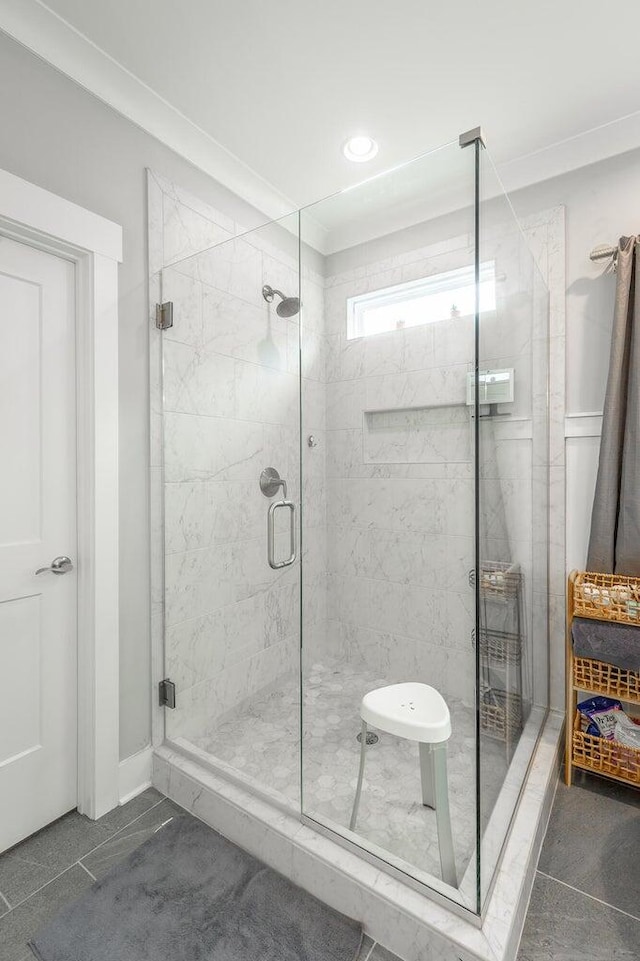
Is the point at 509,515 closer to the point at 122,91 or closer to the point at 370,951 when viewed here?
the point at 370,951

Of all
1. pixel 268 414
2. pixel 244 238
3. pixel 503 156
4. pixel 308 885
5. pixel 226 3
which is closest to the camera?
pixel 308 885

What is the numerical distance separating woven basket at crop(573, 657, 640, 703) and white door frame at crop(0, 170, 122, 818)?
→ 1726mm

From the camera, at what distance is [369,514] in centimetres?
144

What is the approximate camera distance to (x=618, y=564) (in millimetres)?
1854

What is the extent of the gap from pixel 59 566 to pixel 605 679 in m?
2.01

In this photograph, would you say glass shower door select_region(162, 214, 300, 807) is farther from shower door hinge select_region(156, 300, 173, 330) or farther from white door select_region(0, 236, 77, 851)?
white door select_region(0, 236, 77, 851)

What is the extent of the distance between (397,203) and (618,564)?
158 cm

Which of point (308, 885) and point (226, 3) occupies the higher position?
point (226, 3)

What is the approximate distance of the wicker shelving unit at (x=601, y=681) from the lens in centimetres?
166

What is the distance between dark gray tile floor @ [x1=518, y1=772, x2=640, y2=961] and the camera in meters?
1.17

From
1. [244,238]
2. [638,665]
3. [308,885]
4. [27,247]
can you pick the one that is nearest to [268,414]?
[244,238]

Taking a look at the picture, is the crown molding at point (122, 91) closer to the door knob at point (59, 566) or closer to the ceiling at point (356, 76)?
the ceiling at point (356, 76)

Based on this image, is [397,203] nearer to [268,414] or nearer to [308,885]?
[268,414]

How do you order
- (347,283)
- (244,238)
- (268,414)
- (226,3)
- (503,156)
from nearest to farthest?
1. (226,3)
2. (347,283)
3. (268,414)
4. (244,238)
5. (503,156)
